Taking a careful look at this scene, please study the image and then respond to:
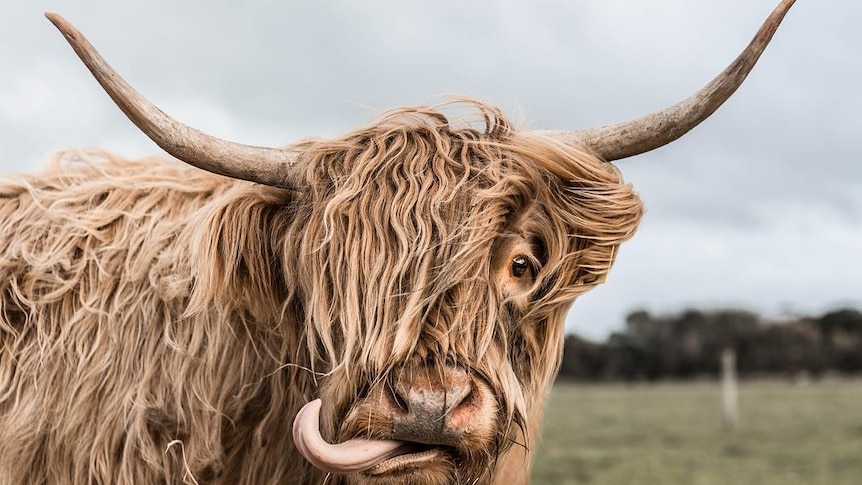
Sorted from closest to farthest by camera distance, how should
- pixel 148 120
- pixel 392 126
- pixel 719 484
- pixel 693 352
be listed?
pixel 148 120 → pixel 392 126 → pixel 719 484 → pixel 693 352

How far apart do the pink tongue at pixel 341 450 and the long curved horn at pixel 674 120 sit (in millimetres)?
1239

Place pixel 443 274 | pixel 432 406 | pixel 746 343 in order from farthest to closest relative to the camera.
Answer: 1. pixel 746 343
2. pixel 443 274
3. pixel 432 406

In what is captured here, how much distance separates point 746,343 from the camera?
58.9 m

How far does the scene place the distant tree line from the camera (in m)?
54.9

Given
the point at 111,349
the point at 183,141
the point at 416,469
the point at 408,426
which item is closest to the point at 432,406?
the point at 408,426

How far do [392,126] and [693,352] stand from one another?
5450cm

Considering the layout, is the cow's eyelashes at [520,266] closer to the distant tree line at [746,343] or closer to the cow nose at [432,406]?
the cow nose at [432,406]

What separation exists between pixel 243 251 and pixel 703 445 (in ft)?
51.9

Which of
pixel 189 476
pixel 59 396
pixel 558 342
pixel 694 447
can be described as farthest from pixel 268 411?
pixel 694 447

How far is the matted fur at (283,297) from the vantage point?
9.19 ft

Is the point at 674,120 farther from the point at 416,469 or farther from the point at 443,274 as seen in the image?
the point at 416,469

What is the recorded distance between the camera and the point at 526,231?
3.06 metres

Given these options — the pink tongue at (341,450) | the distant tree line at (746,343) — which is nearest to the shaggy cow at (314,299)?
the pink tongue at (341,450)

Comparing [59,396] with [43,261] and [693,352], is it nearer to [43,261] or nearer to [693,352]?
[43,261]
